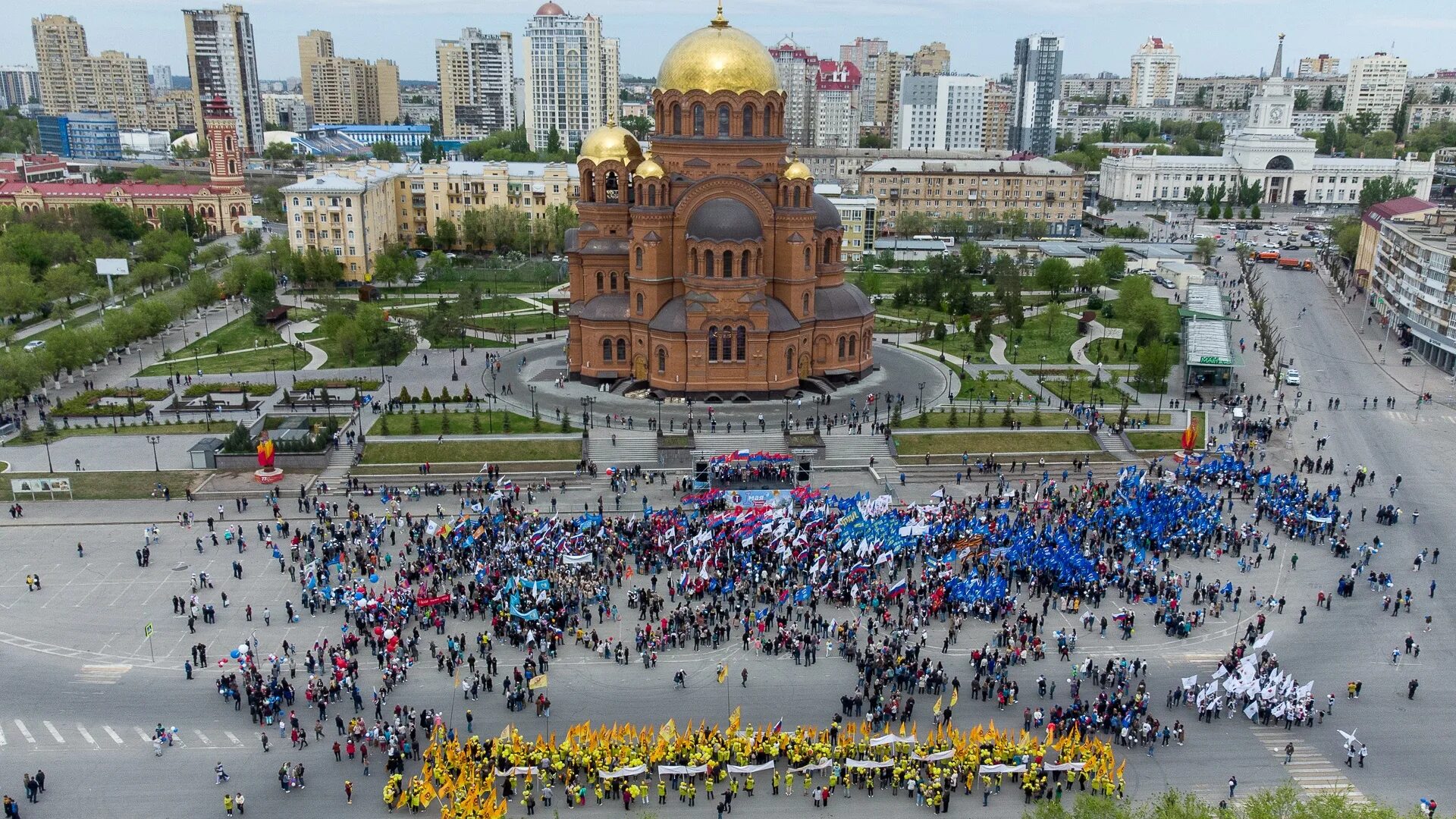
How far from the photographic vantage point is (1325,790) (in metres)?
24.1

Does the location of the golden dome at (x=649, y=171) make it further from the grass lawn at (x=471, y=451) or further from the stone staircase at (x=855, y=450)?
the stone staircase at (x=855, y=450)

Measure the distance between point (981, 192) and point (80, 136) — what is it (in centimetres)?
14003

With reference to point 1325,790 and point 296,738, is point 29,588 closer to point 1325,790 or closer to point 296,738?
point 296,738

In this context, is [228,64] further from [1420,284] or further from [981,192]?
[1420,284]

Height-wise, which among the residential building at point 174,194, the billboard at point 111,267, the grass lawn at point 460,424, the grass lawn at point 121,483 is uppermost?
the residential building at point 174,194

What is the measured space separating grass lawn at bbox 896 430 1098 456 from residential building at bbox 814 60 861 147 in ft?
430

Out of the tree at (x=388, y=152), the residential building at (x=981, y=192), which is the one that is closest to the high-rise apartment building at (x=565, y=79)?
the tree at (x=388, y=152)

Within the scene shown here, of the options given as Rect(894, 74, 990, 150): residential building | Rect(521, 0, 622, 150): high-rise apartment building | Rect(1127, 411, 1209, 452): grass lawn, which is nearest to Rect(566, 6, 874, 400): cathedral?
Rect(1127, 411, 1209, 452): grass lawn

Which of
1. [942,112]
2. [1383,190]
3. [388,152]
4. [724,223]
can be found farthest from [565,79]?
[724,223]

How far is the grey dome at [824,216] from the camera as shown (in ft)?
183

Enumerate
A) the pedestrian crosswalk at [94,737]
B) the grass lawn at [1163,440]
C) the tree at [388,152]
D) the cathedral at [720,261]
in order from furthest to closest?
the tree at [388,152]
the cathedral at [720,261]
the grass lawn at [1163,440]
the pedestrian crosswalk at [94,737]

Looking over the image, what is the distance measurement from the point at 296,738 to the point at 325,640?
480 centimetres

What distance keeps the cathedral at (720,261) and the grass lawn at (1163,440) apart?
14.5 meters

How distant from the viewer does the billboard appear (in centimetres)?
7138
